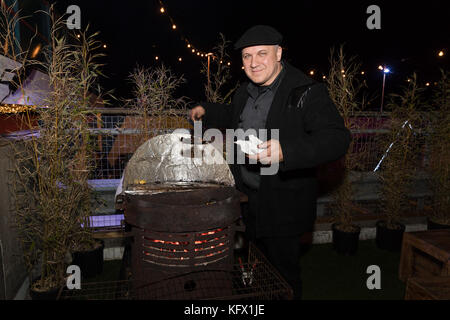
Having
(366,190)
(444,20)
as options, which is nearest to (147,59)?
(444,20)

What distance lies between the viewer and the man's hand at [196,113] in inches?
82.4

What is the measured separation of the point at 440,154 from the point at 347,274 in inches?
83.1

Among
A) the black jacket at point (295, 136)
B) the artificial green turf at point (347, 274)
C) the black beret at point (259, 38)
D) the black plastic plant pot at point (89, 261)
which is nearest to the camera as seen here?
the black jacket at point (295, 136)

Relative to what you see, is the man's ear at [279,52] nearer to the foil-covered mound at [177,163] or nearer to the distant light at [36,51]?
the foil-covered mound at [177,163]

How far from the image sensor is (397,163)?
12.0 ft

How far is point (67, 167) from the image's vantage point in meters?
2.60

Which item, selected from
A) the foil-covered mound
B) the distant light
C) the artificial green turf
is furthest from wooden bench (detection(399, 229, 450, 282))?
the distant light

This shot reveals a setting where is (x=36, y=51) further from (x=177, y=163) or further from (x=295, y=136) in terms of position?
(x=295, y=136)

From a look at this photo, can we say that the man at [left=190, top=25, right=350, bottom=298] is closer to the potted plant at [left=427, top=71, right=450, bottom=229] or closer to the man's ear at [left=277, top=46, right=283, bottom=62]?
the man's ear at [left=277, top=46, right=283, bottom=62]

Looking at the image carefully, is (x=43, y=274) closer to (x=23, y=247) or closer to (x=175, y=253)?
(x=23, y=247)

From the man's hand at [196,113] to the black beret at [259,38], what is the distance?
1.69 ft

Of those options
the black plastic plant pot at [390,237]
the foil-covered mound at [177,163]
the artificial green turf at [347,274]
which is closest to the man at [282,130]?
the foil-covered mound at [177,163]

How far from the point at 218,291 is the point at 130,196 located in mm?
777

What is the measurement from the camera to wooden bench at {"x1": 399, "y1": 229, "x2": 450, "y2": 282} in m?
2.40
